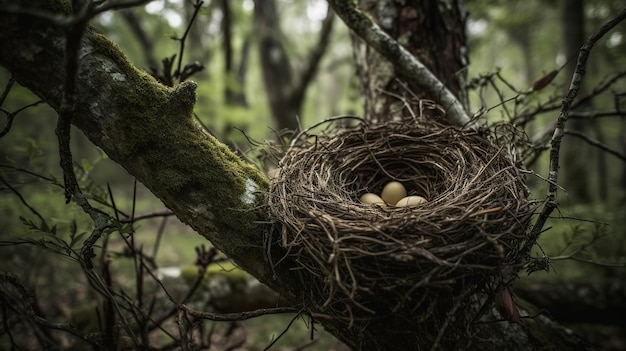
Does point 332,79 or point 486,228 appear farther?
point 332,79

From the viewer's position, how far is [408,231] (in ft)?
4.42

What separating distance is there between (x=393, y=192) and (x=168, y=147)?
1.29 meters

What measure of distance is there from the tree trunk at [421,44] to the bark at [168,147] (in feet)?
4.17

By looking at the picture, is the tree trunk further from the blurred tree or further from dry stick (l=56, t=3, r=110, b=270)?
the blurred tree

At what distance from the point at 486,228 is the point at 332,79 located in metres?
20.6

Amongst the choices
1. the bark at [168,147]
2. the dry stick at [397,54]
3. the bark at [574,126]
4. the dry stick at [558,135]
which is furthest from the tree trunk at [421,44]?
the bark at [574,126]

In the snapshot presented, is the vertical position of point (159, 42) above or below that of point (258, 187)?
above

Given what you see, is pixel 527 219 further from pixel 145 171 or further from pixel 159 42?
pixel 159 42

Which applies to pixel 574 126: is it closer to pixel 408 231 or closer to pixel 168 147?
pixel 408 231

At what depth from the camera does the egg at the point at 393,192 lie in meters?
2.08

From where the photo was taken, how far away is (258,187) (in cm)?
164

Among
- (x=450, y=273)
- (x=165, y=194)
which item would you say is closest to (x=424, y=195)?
(x=450, y=273)

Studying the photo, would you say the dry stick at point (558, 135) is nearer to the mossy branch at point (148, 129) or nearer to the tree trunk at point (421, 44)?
the tree trunk at point (421, 44)

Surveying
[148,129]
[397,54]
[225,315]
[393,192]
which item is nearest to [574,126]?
[397,54]
